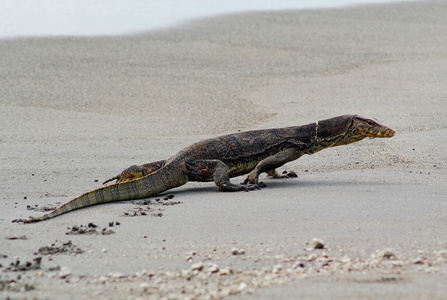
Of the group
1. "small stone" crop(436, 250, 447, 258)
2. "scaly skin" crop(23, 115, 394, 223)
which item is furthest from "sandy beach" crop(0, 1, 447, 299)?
"scaly skin" crop(23, 115, 394, 223)

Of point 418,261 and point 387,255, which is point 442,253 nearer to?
point 418,261

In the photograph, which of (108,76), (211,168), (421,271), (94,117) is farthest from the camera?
(108,76)

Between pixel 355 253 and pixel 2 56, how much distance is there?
1272cm

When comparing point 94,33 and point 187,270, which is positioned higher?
point 94,33

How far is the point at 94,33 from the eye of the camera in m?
16.7

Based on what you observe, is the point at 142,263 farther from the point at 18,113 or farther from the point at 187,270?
the point at 18,113

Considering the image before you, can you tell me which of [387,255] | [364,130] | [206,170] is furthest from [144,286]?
[364,130]

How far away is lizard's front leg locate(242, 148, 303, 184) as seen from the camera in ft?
23.4

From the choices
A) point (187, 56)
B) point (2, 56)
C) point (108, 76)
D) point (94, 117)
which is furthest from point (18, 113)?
point (187, 56)

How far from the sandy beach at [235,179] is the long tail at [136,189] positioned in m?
0.14

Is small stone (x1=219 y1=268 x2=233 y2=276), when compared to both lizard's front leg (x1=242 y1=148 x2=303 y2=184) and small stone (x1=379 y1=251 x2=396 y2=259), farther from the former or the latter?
lizard's front leg (x1=242 y1=148 x2=303 y2=184)

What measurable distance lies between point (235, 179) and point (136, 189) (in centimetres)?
180

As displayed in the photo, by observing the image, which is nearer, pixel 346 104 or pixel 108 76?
pixel 346 104

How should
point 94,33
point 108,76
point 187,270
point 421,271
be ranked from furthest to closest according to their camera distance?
point 94,33, point 108,76, point 187,270, point 421,271
